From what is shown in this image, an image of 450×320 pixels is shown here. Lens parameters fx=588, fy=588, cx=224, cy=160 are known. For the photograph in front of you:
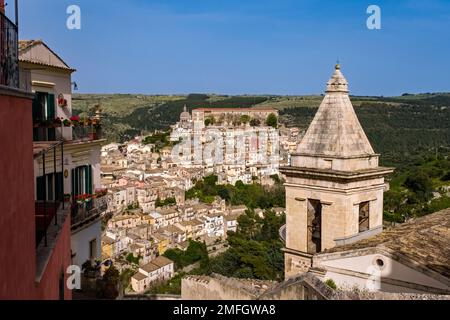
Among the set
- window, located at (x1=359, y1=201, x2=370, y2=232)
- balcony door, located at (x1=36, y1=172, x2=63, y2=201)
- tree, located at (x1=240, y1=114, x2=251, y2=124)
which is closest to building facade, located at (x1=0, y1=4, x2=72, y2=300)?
balcony door, located at (x1=36, y1=172, x2=63, y2=201)

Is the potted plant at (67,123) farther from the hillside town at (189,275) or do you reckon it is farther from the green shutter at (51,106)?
the green shutter at (51,106)

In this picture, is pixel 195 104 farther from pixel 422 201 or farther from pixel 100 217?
pixel 100 217

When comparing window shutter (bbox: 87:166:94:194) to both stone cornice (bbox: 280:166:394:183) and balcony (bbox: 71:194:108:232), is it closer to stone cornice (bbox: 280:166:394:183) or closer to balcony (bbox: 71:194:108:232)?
balcony (bbox: 71:194:108:232)

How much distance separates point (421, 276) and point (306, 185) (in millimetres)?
3226

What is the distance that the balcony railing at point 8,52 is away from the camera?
4.24 m

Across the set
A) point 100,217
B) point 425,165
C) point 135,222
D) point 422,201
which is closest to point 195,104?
point 135,222

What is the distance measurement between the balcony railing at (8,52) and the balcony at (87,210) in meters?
5.62

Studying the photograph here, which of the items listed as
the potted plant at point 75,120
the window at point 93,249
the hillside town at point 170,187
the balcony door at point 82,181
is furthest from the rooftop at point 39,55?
the hillside town at point 170,187

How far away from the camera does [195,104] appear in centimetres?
19038

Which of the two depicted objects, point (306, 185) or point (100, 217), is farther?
point (100, 217)

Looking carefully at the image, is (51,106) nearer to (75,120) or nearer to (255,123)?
(75,120)

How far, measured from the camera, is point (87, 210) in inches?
415

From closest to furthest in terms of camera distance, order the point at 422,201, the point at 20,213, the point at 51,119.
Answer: the point at 20,213, the point at 51,119, the point at 422,201
